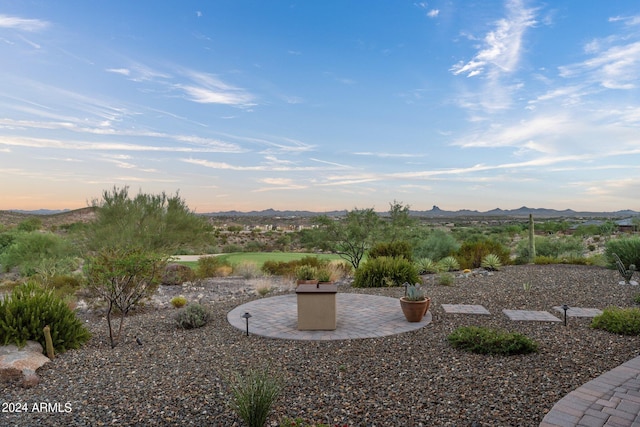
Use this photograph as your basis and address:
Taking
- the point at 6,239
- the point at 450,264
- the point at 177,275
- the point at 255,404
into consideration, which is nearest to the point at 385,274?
the point at 450,264

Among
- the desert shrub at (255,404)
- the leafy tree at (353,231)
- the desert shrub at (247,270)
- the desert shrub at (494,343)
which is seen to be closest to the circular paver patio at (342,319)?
the desert shrub at (494,343)

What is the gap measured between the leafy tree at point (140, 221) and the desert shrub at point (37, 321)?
1171 centimetres

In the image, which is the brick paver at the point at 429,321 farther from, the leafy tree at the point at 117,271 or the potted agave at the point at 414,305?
the leafy tree at the point at 117,271

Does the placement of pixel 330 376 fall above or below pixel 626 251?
below

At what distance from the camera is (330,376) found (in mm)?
4609

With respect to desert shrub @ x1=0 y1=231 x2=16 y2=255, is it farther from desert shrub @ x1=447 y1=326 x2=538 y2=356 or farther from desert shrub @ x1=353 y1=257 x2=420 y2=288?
desert shrub @ x1=447 y1=326 x2=538 y2=356

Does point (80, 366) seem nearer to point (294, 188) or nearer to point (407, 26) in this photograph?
point (407, 26)

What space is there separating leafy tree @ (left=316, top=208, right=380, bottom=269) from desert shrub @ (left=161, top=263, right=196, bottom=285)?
247 inches

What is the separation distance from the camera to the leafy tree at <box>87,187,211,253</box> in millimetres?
18767

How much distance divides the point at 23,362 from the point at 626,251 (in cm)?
1598

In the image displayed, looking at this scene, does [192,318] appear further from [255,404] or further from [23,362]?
[255,404]

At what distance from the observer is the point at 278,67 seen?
13.3 metres

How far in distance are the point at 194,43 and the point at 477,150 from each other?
1213cm

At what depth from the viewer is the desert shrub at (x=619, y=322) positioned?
6102 millimetres
